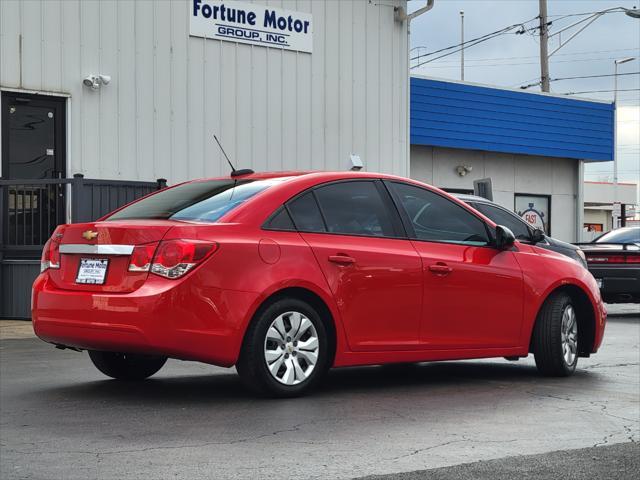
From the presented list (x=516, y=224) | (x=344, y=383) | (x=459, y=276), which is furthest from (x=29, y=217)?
(x=459, y=276)

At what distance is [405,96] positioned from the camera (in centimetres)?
2136

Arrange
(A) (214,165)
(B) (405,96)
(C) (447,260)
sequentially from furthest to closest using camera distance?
(B) (405,96) → (A) (214,165) → (C) (447,260)

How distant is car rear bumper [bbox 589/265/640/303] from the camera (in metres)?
16.9

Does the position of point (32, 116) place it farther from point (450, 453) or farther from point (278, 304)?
point (450, 453)

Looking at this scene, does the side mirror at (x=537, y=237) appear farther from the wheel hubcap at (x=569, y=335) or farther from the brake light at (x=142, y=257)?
the brake light at (x=142, y=257)

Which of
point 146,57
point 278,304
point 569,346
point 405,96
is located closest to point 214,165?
point 146,57

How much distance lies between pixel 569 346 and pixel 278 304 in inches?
118

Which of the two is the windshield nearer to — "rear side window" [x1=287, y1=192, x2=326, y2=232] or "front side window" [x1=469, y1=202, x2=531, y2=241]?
"front side window" [x1=469, y1=202, x2=531, y2=241]

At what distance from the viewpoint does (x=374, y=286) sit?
782cm

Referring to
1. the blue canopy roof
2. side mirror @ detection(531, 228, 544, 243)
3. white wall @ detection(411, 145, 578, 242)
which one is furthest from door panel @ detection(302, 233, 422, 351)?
white wall @ detection(411, 145, 578, 242)

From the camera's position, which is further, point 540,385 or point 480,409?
point 540,385

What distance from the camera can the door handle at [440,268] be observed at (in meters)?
8.17

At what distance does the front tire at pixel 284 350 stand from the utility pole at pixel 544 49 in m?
29.7

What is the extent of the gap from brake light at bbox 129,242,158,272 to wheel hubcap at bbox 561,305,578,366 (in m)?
3.61
